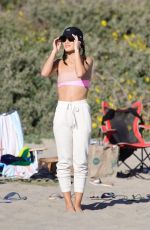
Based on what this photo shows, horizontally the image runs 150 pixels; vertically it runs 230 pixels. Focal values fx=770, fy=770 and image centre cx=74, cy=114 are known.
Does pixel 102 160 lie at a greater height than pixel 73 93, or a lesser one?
lesser

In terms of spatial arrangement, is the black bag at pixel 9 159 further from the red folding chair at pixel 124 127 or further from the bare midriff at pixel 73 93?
the bare midriff at pixel 73 93

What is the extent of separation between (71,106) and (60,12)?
9.45 m

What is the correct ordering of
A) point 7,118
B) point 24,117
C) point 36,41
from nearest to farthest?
point 7,118, point 24,117, point 36,41

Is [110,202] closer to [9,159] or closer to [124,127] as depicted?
[9,159]

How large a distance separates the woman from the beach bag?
2.32 meters

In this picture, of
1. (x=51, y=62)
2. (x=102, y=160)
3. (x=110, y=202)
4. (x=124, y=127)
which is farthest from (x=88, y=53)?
(x=51, y=62)

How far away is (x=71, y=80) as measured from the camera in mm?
7047

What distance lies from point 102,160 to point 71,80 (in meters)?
2.60

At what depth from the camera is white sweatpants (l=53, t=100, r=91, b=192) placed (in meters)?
6.99

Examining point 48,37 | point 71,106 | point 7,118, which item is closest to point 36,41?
point 48,37

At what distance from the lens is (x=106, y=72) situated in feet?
45.6

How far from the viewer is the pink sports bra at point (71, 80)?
7.04 meters

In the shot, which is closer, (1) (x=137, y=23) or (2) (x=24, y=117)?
(2) (x=24, y=117)

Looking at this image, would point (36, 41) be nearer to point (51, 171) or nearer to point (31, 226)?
point (51, 171)
